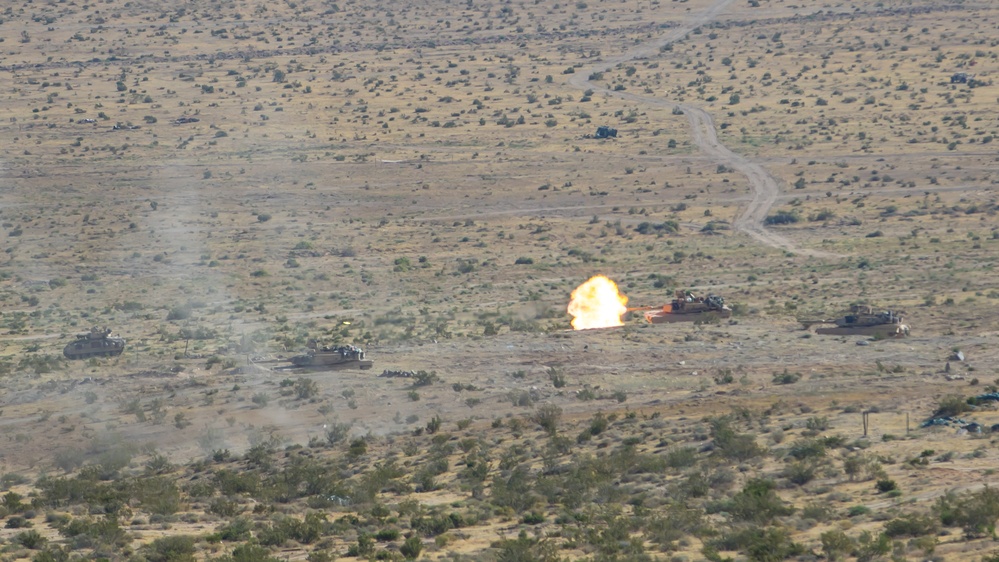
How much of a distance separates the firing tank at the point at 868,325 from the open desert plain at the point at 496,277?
7.9 inches

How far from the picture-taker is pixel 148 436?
119 feet

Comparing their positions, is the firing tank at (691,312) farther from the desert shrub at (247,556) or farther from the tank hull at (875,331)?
the desert shrub at (247,556)

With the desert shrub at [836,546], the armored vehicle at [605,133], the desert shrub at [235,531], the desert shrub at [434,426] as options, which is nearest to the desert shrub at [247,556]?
the desert shrub at [235,531]

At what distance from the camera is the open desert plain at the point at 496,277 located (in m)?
27.1

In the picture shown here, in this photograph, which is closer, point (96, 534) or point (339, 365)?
point (96, 534)

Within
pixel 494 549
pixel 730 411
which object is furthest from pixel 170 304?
pixel 494 549

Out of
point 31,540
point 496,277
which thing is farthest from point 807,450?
point 496,277

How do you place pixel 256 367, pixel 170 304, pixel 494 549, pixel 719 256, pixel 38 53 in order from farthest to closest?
pixel 38 53, pixel 719 256, pixel 170 304, pixel 256 367, pixel 494 549

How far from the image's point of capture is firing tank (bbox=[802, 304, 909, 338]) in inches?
1721

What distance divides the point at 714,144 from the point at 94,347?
4994 centimetres

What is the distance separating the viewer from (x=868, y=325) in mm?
43938

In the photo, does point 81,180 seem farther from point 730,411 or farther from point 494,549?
point 494,549

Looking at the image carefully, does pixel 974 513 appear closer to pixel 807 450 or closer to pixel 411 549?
pixel 807 450

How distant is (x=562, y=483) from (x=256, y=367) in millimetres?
16585
